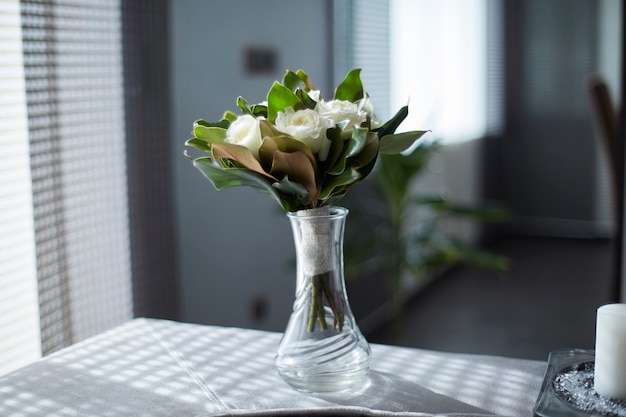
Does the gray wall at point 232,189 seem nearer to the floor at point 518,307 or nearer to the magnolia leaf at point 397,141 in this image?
the floor at point 518,307

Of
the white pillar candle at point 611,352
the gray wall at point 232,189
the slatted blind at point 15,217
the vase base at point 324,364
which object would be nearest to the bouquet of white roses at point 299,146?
the vase base at point 324,364

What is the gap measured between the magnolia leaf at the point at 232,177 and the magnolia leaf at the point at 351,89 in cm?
18

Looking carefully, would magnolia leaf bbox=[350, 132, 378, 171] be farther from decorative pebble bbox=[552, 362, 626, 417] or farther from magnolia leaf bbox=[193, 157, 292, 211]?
decorative pebble bbox=[552, 362, 626, 417]

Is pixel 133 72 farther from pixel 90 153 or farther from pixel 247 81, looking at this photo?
pixel 247 81

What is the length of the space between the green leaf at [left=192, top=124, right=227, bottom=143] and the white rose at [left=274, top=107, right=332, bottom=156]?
0.08 meters

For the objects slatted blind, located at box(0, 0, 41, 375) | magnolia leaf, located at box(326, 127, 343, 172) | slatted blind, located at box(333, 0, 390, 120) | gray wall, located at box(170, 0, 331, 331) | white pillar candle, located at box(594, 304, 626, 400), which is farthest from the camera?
slatted blind, located at box(333, 0, 390, 120)

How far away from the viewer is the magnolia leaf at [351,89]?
1051mm

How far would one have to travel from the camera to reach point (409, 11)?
3924 mm

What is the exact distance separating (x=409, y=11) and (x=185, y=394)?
3.22m

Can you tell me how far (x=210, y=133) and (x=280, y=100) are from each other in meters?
0.10

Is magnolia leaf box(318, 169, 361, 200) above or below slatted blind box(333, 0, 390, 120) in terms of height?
below

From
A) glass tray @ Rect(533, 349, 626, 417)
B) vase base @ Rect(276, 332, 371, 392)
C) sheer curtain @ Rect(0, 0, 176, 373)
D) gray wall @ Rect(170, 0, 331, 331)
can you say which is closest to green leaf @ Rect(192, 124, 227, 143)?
vase base @ Rect(276, 332, 371, 392)

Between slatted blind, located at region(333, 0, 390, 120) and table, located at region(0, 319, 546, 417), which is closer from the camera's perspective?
table, located at region(0, 319, 546, 417)

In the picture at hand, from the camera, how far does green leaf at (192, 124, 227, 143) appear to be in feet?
3.18
